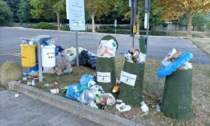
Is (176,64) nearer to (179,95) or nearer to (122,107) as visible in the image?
(179,95)

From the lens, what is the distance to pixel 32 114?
3188 millimetres

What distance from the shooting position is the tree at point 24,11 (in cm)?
3878

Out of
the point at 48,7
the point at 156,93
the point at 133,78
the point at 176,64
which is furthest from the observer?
the point at 48,7

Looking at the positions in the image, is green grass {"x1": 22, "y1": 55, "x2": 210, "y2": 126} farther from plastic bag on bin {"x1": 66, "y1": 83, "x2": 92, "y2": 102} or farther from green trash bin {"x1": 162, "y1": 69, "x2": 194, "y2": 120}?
plastic bag on bin {"x1": 66, "y1": 83, "x2": 92, "y2": 102}

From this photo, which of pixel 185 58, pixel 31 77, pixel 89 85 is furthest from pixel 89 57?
pixel 185 58

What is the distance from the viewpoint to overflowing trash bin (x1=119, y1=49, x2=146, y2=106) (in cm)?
301

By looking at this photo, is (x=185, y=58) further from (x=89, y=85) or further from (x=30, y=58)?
(x=30, y=58)

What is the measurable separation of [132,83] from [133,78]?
0.09m

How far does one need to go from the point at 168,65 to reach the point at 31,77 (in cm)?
316

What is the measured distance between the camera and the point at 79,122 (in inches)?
116

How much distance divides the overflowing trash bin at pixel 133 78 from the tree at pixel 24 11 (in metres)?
40.3

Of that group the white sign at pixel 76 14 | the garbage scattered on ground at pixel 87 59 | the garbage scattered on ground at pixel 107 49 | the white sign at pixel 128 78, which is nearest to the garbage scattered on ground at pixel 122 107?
the white sign at pixel 128 78

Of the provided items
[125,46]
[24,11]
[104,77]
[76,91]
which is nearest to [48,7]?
[24,11]

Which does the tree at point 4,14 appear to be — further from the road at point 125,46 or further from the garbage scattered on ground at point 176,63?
the garbage scattered on ground at point 176,63
